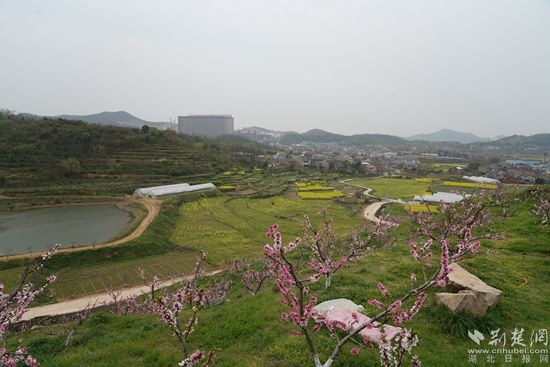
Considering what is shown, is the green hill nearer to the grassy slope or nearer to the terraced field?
the terraced field

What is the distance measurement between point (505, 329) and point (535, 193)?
28803mm

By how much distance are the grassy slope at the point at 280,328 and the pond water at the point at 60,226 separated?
27.8 metres

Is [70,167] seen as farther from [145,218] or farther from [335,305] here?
[335,305]

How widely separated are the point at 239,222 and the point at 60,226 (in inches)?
930

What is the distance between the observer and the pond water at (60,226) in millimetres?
35031

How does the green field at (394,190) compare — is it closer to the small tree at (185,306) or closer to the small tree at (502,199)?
the small tree at (502,199)

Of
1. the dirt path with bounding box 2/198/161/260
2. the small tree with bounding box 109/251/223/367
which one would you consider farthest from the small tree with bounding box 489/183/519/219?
the dirt path with bounding box 2/198/161/260

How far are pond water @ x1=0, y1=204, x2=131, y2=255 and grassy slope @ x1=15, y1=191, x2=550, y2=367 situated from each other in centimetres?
2783

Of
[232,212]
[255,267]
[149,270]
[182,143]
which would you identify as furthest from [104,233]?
[182,143]

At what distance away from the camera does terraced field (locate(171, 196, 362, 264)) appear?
3509 cm

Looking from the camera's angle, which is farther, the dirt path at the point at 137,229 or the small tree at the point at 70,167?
the small tree at the point at 70,167

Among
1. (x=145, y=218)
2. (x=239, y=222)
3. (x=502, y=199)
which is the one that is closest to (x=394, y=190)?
(x=239, y=222)

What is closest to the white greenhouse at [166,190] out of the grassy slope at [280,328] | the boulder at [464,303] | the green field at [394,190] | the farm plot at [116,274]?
the farm plot at [116,274]

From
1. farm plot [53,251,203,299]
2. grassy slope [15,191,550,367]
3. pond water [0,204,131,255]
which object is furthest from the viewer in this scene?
pond water [0,204,131,255]
